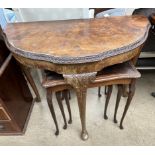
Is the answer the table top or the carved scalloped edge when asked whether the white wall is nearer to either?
the table top

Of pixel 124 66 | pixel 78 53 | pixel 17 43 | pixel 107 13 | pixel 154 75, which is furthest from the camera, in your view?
pixel 154 75

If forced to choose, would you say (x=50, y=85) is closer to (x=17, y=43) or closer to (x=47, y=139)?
(x=17, y=43)

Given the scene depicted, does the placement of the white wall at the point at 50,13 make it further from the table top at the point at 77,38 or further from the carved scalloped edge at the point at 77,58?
the carved scalloped edge at the point at 77,58

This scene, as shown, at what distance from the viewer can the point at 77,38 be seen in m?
0.92

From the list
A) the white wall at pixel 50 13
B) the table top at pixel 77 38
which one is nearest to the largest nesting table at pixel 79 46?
the table top at pixel 77 38

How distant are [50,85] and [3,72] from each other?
352 millimetres

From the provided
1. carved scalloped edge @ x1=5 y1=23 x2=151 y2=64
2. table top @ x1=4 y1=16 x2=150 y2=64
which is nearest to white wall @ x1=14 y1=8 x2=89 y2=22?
table top @ x1=4 y1=16 x2=150 y2=64

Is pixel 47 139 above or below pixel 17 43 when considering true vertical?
below

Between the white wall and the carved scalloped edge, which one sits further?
the white wall

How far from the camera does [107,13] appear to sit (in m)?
1.37

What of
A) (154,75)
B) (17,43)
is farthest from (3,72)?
(154,75)

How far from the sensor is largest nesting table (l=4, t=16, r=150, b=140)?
0.82 m

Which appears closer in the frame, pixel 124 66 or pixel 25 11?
pixel 124 66

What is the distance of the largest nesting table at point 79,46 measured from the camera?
82cm
